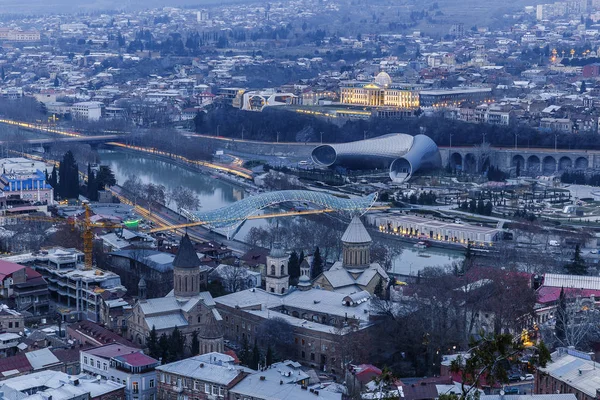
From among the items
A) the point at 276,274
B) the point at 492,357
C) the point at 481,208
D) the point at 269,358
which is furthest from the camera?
the point at 481,208

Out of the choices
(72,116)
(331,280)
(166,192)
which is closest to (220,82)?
(72,116)

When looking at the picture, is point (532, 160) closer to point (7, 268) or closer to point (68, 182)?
point (68, 182)

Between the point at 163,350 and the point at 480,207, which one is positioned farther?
the point at 480,207

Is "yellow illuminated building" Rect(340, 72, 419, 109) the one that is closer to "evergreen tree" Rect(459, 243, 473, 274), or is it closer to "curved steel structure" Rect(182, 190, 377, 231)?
"curved steel structure" Rect(182, 190, 377, 231)

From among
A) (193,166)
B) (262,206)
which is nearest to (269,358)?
(262,206)

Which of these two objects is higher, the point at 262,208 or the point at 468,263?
the point at 468,263

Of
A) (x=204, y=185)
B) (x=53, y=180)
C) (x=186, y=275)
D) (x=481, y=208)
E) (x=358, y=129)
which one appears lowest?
(x=204, y=185)

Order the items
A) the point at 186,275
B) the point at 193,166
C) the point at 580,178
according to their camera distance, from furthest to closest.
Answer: the point at 193,166
the point at 580,178
the point at 186,275

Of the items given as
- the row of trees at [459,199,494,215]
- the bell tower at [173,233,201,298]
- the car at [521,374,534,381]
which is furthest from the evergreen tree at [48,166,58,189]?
the car at [521,374,534,381]
